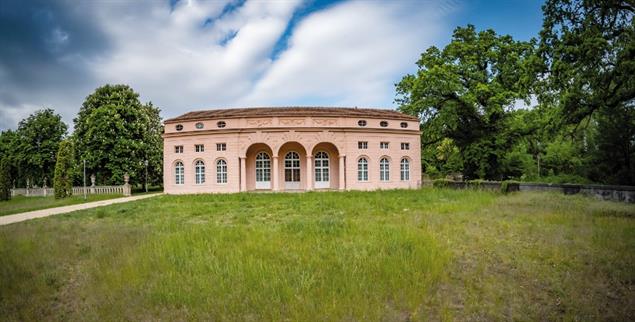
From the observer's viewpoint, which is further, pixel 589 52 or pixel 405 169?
pixel 405 169

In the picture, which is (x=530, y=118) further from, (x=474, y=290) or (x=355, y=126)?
(x=474, y=290)

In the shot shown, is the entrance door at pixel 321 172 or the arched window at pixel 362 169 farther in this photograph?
the entrance door at pixel 321 172

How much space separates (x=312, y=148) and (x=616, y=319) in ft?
77.7

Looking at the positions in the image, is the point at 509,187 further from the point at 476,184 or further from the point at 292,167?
the point at 292,167

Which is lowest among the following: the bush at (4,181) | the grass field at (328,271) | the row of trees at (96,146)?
the grass field at (328,271)

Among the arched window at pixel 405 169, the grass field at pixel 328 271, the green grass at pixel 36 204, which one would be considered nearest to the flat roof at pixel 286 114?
the arched window at pixel 405 169

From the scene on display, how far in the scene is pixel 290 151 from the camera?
2936 cm

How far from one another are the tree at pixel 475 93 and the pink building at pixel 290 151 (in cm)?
324

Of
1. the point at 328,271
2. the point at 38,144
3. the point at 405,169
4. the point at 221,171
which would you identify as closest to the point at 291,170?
the point at 221,171

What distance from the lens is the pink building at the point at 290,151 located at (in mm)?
27344

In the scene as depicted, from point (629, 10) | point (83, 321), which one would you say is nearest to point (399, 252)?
point (83, 321)

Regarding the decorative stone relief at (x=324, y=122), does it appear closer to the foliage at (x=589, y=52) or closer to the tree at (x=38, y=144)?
the foliage at (x=589, y=52)

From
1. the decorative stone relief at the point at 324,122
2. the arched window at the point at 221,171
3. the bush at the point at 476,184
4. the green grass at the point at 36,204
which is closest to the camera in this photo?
the green grass at the point at 36,204

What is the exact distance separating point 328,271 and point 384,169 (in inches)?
937
